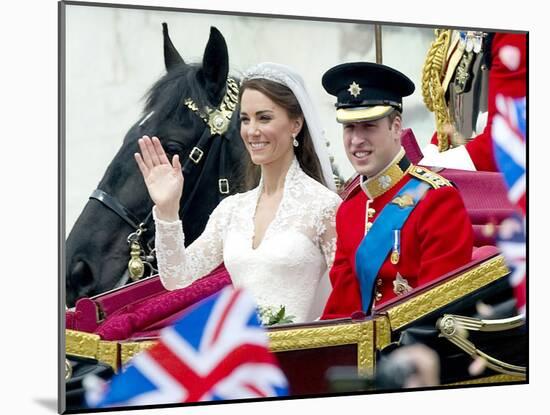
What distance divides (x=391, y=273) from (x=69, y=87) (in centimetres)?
178

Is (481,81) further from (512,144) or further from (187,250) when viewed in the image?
(187,250)

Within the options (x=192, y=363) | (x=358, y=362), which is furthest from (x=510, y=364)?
(x=192, y=363)

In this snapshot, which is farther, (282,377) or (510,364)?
(510,364)

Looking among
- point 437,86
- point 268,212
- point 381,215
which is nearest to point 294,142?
point 268,212

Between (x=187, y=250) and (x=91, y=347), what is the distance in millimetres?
642

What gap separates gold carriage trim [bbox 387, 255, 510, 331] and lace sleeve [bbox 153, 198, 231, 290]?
919 millimetres

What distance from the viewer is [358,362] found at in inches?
253

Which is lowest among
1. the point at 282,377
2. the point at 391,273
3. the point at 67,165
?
the point at 282,377

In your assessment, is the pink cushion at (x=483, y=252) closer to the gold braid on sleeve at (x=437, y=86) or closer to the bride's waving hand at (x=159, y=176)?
the gold braid on sleeve at (x=437, y=86)

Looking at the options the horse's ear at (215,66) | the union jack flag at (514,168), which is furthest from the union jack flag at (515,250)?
the horse's ear at (215,66)

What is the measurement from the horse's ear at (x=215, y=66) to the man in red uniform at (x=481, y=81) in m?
1.19

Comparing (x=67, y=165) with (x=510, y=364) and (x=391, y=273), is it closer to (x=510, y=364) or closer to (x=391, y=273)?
(x=391, y=273)

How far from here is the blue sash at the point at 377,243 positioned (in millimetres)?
6383

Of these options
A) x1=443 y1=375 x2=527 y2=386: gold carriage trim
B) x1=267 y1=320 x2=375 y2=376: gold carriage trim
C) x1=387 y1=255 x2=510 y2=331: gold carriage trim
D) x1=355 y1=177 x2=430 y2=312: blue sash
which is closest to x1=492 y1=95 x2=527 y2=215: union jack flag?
x1=387 y1=255 x2=510 y2=331: gold carriage trim
